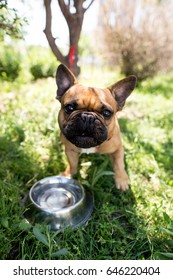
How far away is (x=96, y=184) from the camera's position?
2.90 m

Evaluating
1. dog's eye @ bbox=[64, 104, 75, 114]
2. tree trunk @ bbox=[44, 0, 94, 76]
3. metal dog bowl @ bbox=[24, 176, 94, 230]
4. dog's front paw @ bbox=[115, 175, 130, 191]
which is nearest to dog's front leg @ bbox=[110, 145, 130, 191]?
dog's front paw @ bbox=[115, 175, 130, 191]

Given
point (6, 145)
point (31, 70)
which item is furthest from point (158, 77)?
point (6, 145)

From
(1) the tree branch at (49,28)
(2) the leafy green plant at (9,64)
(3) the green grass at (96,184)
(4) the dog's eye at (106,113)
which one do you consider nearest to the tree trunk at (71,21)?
(1) the tree branch at (49,28)

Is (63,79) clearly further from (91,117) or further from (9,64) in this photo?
(9,64)

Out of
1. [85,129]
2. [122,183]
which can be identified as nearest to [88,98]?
[85,129]

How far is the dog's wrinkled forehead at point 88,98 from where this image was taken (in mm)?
2453

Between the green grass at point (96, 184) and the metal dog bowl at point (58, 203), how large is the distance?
0.24 feet

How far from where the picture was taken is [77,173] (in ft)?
10.2

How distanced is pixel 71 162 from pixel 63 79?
774 mm

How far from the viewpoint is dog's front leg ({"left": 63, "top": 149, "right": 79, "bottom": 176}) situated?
2.96 m

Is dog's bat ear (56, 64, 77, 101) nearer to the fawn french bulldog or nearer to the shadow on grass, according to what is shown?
the fawn french bulldog

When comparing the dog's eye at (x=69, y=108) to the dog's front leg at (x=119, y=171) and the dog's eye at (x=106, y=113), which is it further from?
the dog's front leg at (x=119, y=171)

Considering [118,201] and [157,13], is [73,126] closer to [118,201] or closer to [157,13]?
A: [118,201]

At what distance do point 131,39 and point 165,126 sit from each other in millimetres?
3174
